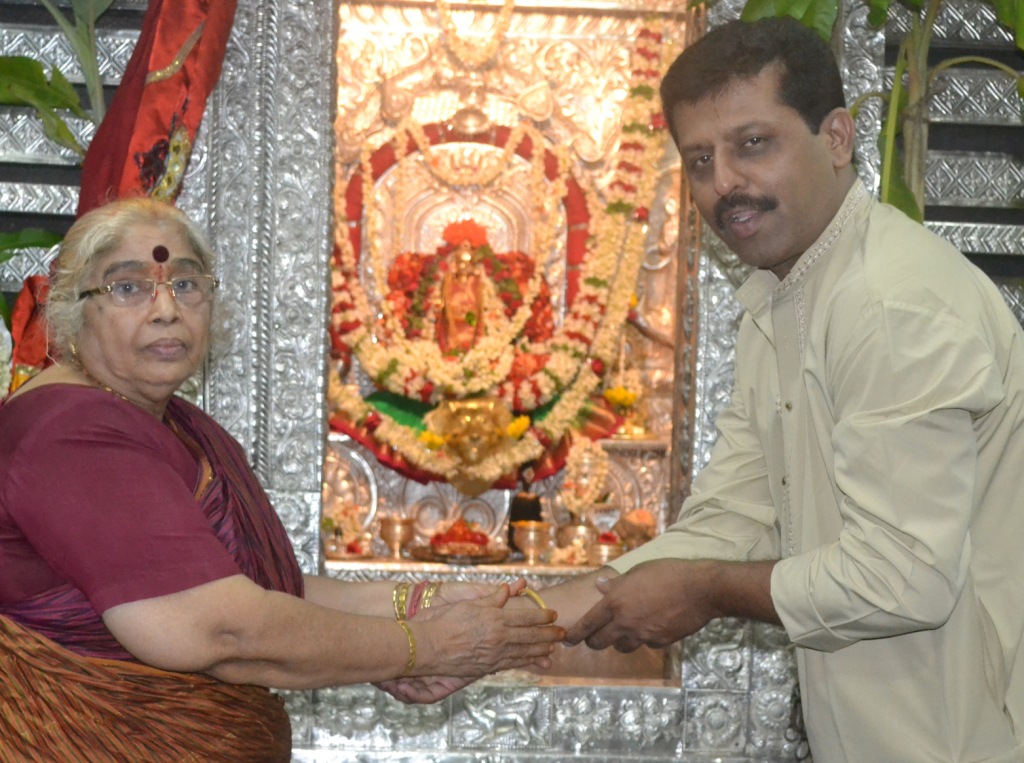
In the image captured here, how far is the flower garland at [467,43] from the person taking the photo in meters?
6.96

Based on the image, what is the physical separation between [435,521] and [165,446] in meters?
4.78

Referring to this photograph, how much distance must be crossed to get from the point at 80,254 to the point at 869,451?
1537mm

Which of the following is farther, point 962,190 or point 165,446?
point 962,190

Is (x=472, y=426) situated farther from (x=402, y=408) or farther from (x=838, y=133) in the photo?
(x=838, y=133)

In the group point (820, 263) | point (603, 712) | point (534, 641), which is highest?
point (820, 263)

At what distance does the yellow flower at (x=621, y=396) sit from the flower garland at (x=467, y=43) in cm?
203

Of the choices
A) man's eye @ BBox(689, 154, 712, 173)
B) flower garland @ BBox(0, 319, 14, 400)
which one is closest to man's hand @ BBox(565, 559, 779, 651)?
man's eye @ BBox(689, 154, 712, 173)

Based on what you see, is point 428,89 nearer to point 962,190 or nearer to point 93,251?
point 962,190

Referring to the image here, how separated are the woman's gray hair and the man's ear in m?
1.31

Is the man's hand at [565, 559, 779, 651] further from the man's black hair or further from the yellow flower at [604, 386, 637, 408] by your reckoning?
the yellow flower at [604, 386, 637, 408]

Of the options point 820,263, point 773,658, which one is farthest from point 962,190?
point 820,263

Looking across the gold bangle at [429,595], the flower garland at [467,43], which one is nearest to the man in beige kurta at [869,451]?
the gold bangle at [429,595]

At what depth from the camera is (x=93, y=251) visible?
2.45 metres

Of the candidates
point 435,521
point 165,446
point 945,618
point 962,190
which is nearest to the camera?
point 945,618
